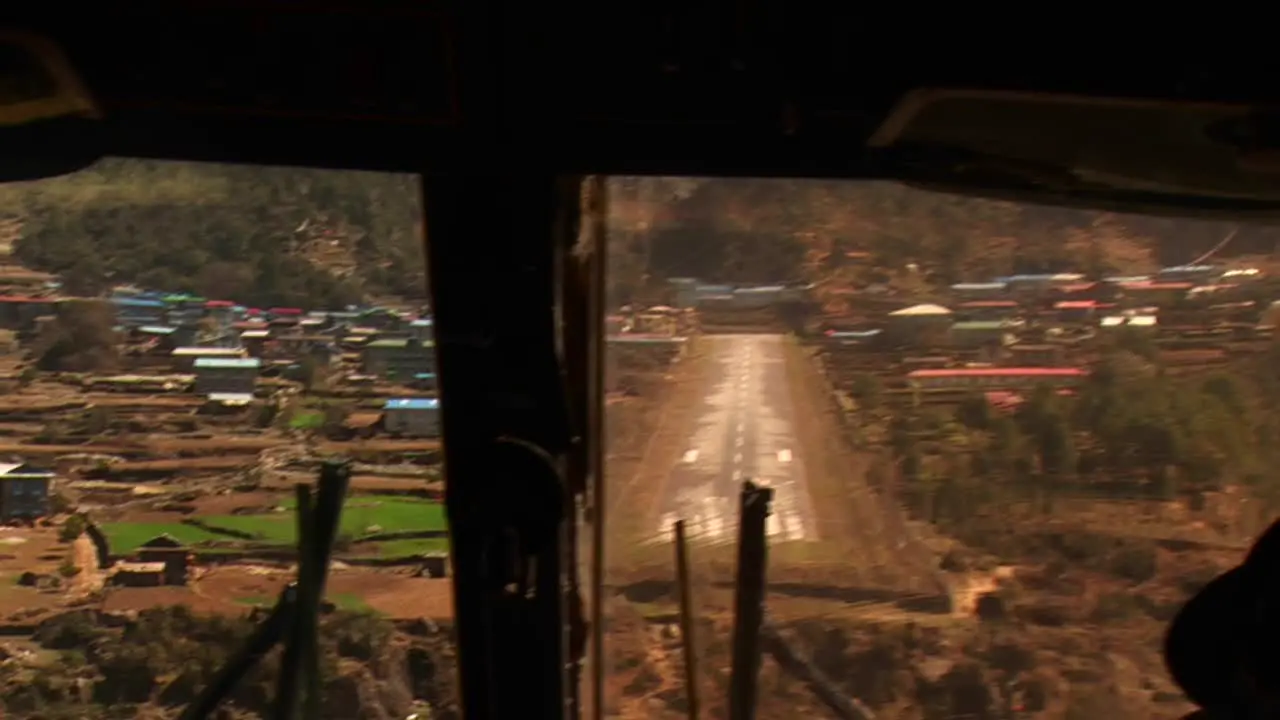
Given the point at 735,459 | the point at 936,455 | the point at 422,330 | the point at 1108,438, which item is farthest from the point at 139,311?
the point at 1108,438

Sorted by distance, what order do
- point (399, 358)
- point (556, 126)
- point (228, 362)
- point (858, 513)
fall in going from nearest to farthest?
point (556, 126), point (399, 358), point (228, 362), point (858, 513)

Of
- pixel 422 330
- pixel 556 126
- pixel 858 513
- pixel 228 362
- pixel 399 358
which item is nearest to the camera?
pixel 556 126

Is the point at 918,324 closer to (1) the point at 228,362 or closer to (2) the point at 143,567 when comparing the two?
(1) the point at 228,362

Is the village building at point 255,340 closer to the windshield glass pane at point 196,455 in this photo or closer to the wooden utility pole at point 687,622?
the windshield glass pane at point 196,455

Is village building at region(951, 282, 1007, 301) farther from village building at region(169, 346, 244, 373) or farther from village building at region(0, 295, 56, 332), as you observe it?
village building at region(0, 295, 56, 332)

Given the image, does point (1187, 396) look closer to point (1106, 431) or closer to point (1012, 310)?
point (1106, 431)

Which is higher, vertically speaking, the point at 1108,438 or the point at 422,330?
the point at 422,330
